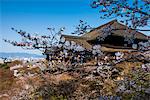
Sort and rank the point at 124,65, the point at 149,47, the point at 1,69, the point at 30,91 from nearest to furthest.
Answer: the point at 149,47 → the point at 30,91 → the point at 124,65 → the point at 1,69

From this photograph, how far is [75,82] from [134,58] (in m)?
9.40

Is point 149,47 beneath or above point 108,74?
above

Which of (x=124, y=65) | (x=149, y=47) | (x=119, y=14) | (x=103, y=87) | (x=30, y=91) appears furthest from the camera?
(x=124, y=65)

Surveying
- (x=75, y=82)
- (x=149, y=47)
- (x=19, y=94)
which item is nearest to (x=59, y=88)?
(x=75, y=82)

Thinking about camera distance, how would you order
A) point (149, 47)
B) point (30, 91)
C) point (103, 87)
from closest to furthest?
point (149, 47)
point (103, 87)
point (30, 91)

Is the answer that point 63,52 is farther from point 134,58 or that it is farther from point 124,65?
point 124,65

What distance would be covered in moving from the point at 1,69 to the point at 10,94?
348 inches

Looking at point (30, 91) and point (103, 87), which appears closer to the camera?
point (103, 87)

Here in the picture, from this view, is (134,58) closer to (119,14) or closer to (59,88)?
(119,14)

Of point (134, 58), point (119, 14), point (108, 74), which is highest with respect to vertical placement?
point (119, 14)

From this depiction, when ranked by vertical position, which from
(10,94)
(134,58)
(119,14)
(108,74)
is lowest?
(10,94)

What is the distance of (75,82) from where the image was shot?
54.9 feet

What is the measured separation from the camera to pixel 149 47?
7043 mm

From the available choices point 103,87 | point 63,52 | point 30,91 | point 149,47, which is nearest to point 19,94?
point 30,91
